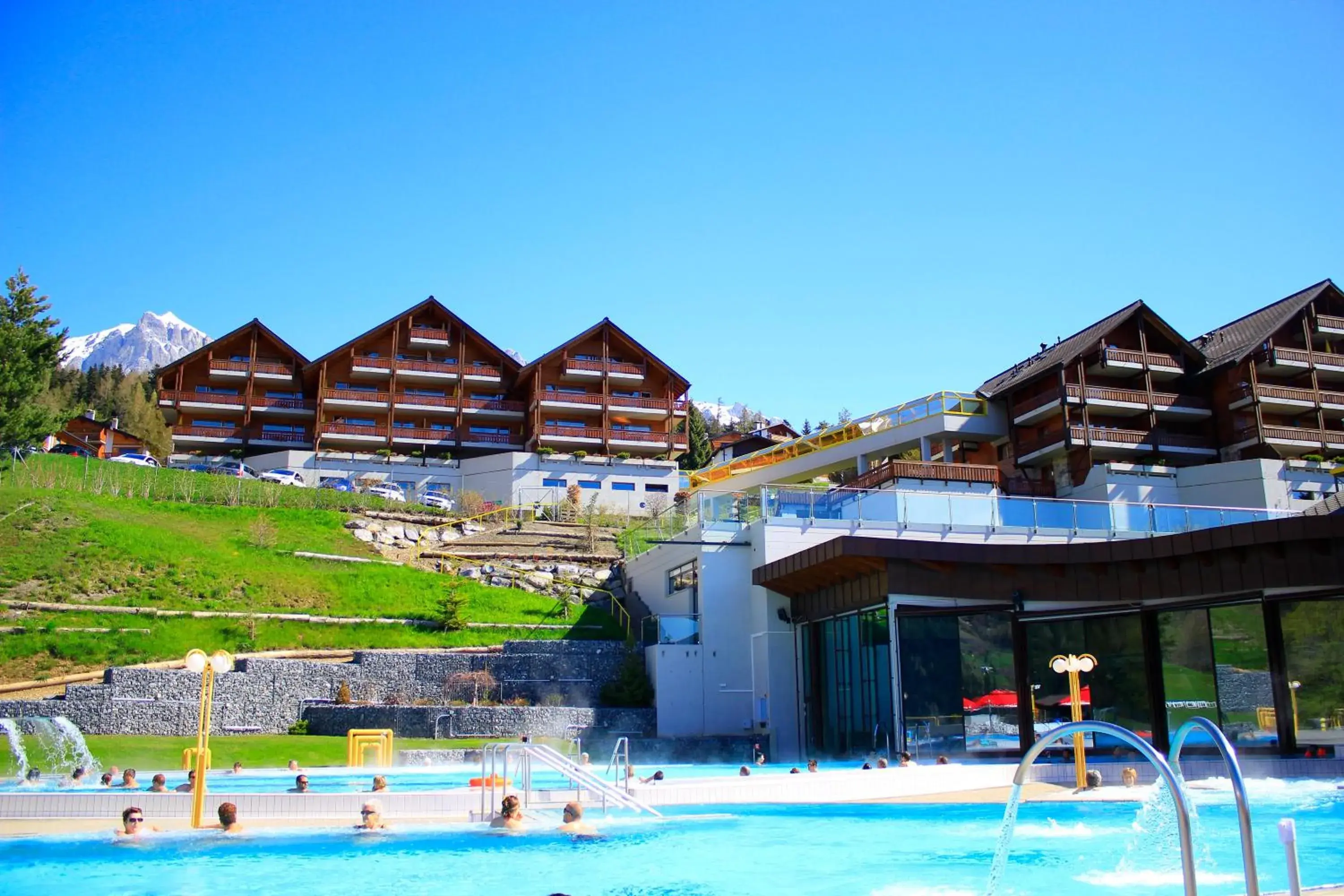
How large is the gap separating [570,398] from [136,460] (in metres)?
23.4

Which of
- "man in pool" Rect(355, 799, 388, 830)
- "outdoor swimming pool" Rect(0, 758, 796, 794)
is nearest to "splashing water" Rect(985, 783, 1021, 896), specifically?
"man in pool" Rect(355, 799, 388, 830)

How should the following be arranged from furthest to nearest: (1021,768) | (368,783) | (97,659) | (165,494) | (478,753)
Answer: (165,494) → (97,659) → (478,753) → (368,783) → (1021,768)

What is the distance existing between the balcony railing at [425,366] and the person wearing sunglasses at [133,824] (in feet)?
166

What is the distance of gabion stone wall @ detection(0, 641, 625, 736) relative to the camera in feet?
84.1

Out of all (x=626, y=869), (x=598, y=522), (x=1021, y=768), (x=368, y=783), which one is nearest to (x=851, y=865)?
(x=626, y=869)

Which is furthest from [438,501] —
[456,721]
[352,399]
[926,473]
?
[456,721]

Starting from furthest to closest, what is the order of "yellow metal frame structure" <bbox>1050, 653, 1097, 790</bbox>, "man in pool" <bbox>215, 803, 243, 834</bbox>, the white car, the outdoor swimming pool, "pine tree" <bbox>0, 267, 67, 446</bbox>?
the white car
"pine tree" <bbox>0, 267, 67, 446</bbox>
the outdoor swimming pool
"yellow metal frame structure" <bbox>1050, 653, 1097, 790</bbox>
"man in pool" <bbox>215, 803, 243, 834</bbox>

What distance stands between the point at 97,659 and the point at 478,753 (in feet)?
35.8

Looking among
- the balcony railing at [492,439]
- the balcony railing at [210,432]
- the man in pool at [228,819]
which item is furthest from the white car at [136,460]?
the man in pool at [228,819]

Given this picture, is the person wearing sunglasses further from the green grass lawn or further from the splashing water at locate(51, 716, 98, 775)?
the splashing water at locate(51, 716, 98, 775)

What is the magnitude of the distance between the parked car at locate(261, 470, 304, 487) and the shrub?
893 inches

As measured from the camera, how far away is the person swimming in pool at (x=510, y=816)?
14.6 metres

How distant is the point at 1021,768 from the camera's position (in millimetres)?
7020

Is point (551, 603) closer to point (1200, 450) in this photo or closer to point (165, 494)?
point (165, 494)
